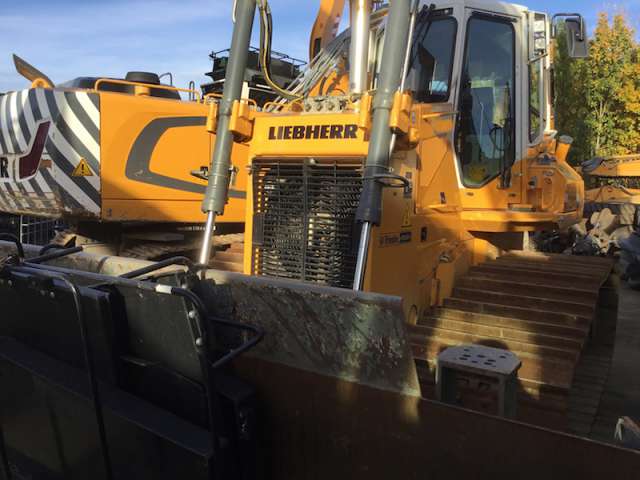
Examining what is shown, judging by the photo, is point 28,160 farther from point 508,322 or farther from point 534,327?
point 534,327

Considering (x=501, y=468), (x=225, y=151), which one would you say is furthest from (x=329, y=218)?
(x=501, y=468)

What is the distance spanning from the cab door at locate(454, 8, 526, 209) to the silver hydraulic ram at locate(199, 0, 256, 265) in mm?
1587

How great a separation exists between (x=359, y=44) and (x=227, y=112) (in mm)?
909

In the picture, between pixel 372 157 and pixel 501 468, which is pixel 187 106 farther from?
pixel 501 468

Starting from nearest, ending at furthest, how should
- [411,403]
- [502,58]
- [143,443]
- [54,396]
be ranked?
1. [411,403]
2. [143,443]
3. [54,396]
4. [502,58]

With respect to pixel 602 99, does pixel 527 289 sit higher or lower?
lower

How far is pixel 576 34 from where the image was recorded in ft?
15.5

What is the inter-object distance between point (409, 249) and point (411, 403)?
1713mm

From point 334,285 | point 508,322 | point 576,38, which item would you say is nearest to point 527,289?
point 508,322

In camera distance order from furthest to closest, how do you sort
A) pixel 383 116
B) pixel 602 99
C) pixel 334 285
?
pixel 602 99
pixel 334 285
pixel 383 116

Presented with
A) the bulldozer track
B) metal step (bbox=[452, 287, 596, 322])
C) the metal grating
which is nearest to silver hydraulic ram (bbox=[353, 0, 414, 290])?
the metal grating

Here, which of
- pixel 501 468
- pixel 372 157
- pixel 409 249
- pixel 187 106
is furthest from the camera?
pixel 187 106

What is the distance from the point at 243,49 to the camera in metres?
3.80

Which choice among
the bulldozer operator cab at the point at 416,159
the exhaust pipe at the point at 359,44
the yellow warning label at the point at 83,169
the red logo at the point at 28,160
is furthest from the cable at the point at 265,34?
the red logo at the point at 28,160
